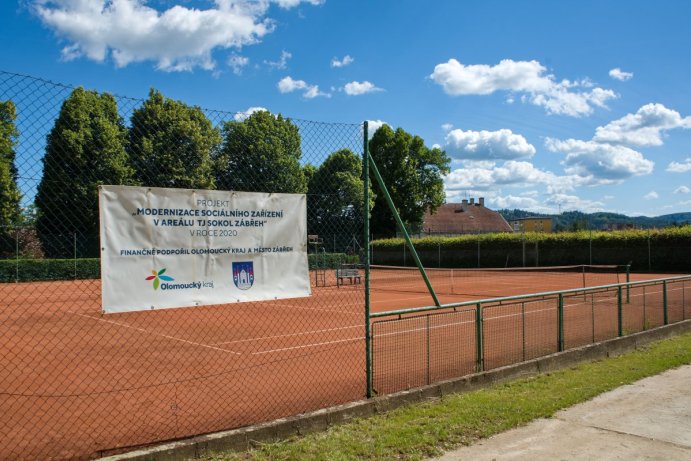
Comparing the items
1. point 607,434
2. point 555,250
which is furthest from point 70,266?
point 555,250

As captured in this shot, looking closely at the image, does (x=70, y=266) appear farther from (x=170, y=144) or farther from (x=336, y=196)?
(x=170, y=144)

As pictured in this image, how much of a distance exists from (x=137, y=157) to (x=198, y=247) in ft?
3.38

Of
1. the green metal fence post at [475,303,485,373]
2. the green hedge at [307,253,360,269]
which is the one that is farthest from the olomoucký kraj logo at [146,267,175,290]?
the green metal fence post at [475,303,485,373]

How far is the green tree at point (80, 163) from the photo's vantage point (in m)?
4.58

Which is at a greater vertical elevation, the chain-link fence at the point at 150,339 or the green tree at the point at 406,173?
the green tree at the point at 406,173

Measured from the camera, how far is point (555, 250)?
1730 inches

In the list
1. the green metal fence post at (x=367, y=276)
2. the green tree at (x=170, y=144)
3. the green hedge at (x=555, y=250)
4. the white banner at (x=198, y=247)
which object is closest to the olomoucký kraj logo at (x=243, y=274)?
the white banner at (x=198, y=247)

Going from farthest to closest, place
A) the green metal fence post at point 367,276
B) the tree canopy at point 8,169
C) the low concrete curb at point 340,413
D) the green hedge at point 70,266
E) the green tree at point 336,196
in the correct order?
the green tree at point 336,196 → the green hedge at point 70,266 → the green metal fence post at point 367,276 → the low concrete curb at point 340,413 → the tree canopy at point 8,169

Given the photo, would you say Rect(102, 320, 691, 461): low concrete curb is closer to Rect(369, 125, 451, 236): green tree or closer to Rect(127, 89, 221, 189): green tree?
Rect(127, 89, 221, 189): green tree

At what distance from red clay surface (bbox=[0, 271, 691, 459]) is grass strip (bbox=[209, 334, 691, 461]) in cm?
81

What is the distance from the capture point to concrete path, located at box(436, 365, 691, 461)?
5.18 m

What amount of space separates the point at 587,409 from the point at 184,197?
5.31 metres

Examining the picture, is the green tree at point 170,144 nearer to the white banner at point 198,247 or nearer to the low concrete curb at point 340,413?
the white banner at point 198,247

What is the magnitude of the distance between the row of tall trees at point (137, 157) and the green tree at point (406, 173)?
54.4m
